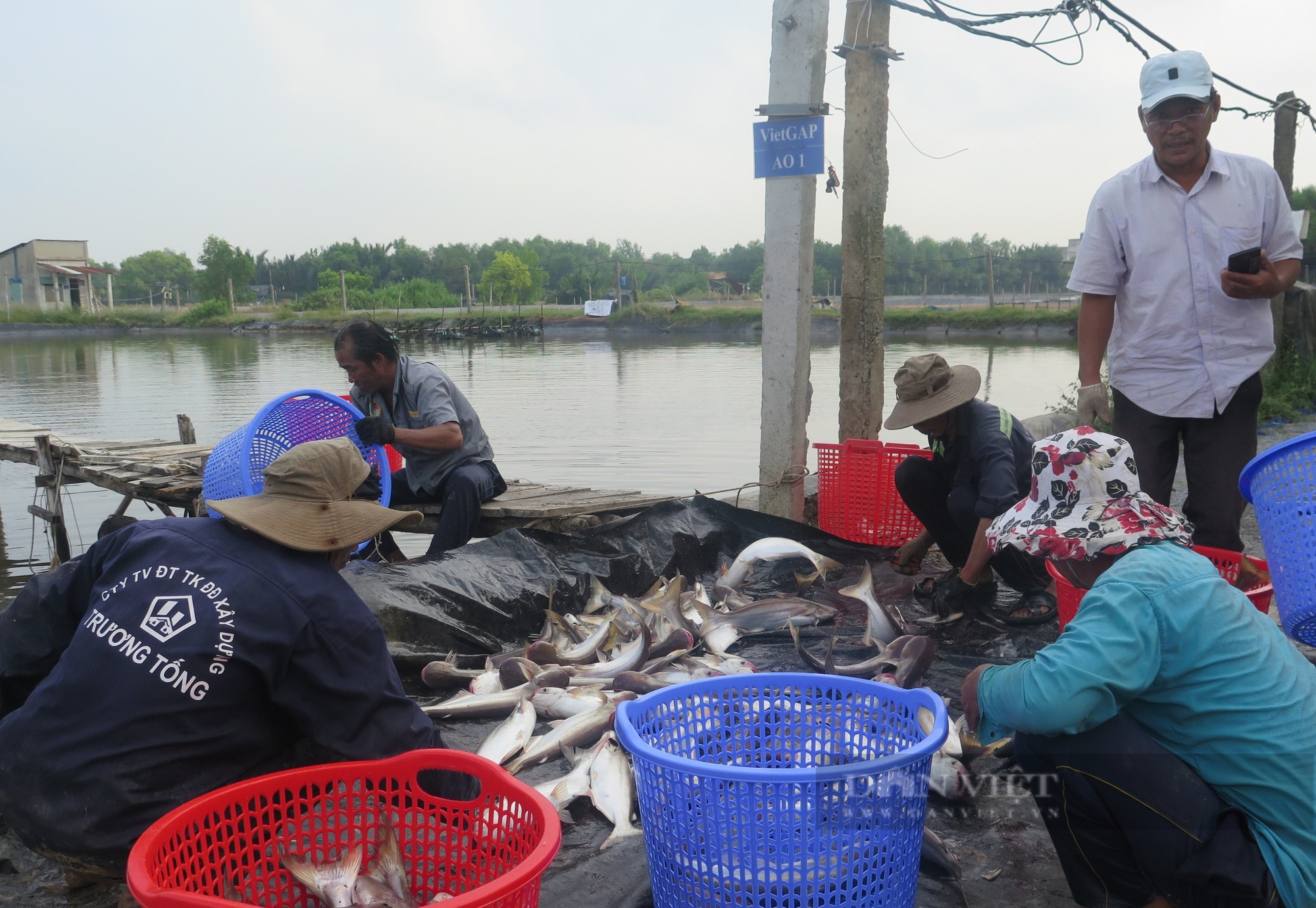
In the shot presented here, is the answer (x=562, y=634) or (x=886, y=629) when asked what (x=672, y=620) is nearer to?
(x=562, y=634)

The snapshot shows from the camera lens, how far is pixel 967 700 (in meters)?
2.19

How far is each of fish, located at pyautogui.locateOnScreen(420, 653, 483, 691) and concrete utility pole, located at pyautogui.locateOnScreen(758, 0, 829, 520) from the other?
2660 mm

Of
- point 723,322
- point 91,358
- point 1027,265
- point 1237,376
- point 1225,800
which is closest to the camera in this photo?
point 1225,800

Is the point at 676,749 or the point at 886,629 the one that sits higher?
the point at 676,749

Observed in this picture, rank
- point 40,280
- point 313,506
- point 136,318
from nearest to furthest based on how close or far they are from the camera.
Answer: point 313,506 < point 136,318 < point 40,280

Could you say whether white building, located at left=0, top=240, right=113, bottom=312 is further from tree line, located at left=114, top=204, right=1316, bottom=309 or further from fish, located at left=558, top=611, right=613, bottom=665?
fish, located at left=558, top=611, right=613, bottom=665

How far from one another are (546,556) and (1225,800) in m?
3.07

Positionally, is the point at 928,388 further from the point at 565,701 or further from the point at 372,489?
the point at 372,489

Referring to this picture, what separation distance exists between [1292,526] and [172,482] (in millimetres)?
5852

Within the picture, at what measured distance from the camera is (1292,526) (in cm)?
240

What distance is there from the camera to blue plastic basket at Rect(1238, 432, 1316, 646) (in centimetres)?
234

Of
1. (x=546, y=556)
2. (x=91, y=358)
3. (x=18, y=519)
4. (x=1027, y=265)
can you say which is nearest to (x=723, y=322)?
(x=91, y=358)

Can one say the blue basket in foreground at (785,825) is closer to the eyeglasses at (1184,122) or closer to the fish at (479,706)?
the fish at (479,706)

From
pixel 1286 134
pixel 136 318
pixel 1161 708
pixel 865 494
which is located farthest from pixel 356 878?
pixel 136 318
